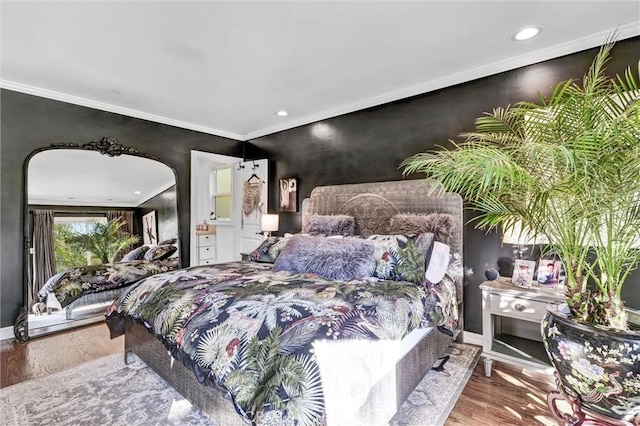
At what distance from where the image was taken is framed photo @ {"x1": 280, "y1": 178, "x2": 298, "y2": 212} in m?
4.30

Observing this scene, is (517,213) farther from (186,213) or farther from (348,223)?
(186,213)

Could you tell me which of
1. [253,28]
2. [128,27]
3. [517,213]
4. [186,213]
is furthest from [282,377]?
[186,213]

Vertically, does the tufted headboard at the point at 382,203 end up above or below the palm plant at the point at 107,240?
above

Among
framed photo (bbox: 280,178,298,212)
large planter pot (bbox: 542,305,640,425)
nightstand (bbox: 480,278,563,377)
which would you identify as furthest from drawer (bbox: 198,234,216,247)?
large planter pot (bbox: 542,305,640,425)

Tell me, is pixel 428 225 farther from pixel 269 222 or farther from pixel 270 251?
pixel 269 222

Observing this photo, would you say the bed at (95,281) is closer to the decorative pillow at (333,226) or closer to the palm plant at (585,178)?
the decorative pillow at (333,226)

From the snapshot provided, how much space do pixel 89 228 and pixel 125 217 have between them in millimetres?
394

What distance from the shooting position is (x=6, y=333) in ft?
9.87

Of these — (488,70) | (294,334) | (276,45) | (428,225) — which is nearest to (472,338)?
(428,225)

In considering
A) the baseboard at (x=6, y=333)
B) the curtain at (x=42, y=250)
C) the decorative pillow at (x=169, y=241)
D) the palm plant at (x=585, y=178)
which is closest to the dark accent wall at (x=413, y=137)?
the palm plant at (x=585, y=178)

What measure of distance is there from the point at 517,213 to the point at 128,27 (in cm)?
284

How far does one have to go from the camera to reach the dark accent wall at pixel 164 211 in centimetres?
405

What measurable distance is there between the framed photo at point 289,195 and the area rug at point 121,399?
253 cm

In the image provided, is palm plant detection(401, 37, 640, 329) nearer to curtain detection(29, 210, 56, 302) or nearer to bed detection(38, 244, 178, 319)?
bed detection(38, 244, 178, 319)
